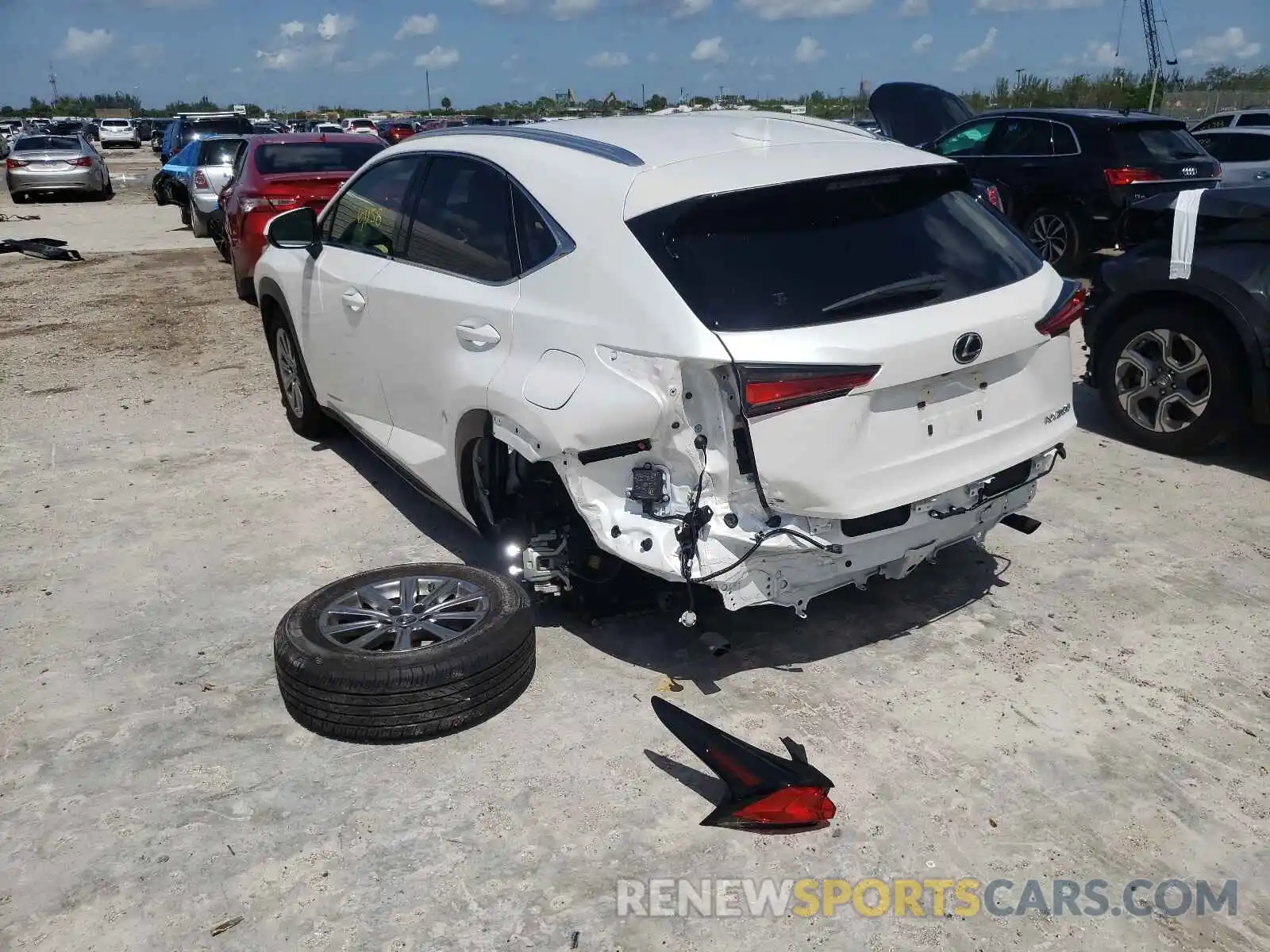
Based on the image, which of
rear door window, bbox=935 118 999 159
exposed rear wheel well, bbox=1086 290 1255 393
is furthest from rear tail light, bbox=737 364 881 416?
rear door window, bbox=935 118 999 159

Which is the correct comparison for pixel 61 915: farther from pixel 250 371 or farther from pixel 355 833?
pixel 250 371

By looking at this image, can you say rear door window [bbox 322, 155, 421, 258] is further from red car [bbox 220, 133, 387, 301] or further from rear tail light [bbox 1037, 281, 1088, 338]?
red car [bbox 220, 133, 387, 301]

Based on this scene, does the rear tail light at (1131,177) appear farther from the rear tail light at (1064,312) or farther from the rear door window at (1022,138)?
the rear tail light at (1064,312)

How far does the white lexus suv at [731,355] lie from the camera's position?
3150 millimetres

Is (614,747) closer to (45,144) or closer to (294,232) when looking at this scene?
(294,232)

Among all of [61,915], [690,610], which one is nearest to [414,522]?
[690,610]

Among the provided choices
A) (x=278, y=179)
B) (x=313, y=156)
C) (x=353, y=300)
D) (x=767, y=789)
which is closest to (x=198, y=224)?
(x=313, y=156)

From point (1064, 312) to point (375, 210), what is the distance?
10.1 ft

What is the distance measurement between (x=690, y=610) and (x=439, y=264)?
182cm

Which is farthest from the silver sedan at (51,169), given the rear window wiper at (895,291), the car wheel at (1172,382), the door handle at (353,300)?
the rear window wiper at (895,291)

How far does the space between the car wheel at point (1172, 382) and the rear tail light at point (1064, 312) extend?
6.79ft

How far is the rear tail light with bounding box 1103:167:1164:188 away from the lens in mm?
A: 11219

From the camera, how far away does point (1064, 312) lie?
378 cm

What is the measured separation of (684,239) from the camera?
3291mm
